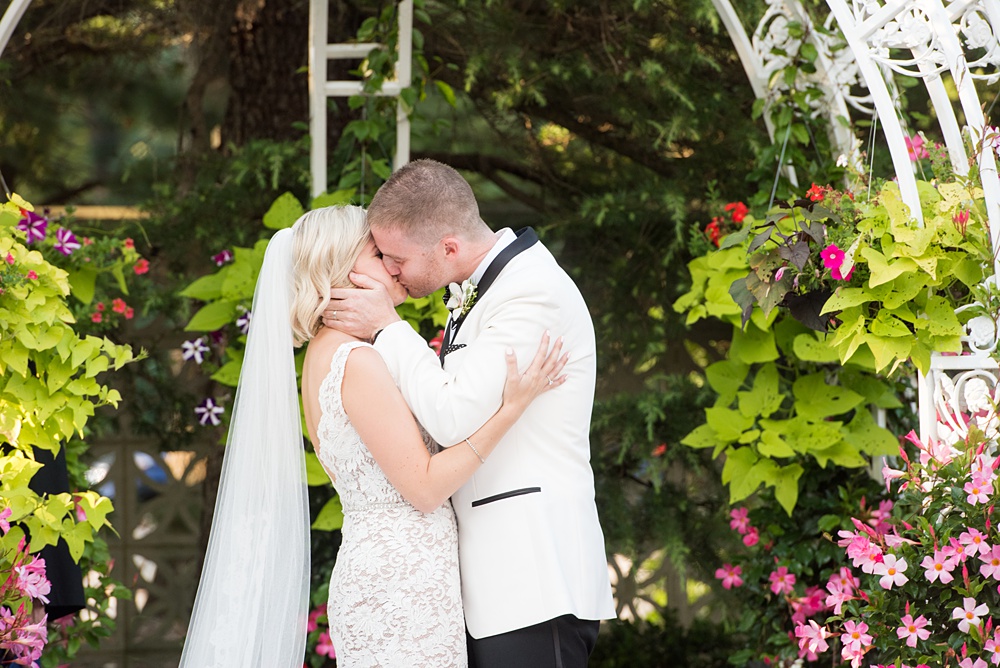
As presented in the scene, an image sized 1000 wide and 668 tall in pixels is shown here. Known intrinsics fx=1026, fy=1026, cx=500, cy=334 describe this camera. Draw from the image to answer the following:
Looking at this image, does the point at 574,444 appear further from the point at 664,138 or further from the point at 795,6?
the point at 664,138

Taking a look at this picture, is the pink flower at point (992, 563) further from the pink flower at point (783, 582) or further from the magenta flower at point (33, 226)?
the magenta flower at point (33, 226)

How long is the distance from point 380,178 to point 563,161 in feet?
4.26

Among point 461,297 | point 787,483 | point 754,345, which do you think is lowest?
point 787,483

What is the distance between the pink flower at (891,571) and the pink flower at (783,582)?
3.49 feet

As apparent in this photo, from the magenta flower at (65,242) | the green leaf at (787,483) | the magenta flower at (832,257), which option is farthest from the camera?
the green leaf at (787,483)

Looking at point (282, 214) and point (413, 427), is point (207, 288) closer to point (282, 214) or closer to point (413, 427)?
point (282, 214)

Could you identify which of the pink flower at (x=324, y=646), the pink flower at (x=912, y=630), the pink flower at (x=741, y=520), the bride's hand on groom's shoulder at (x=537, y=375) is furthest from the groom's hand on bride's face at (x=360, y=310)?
the pink flower at (x=741, y=520)

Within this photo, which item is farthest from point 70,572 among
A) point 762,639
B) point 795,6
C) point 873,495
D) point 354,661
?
point 795,6

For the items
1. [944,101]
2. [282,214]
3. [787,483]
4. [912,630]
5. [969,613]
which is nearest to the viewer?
[969,613]

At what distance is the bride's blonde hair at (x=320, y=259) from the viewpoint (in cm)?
254

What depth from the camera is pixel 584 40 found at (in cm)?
440

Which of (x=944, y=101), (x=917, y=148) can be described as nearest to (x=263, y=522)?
(x=944, y=101)

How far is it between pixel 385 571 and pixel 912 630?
131 centimetres

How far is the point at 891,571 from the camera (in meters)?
2.59
